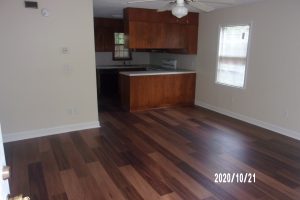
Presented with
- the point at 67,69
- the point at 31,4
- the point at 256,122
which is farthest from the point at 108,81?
the point at 256,122

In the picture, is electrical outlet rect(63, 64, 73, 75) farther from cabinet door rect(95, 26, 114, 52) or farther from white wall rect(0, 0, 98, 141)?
cabinet door rect(95, 26, 114, 52)

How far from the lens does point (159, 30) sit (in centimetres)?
531

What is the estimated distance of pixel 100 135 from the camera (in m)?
3.98

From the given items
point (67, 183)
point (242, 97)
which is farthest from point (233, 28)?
point (67, 183)

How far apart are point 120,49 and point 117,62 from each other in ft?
1.49

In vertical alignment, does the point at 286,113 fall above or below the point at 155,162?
above

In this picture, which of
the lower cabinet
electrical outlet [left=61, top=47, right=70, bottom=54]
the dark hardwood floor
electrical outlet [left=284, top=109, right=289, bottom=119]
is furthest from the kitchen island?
electrical outlet [left=284, top=109, right=289, bottom=119]

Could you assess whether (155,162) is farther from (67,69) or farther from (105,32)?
(105,32)

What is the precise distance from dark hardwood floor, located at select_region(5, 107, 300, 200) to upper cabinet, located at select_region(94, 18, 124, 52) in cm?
344

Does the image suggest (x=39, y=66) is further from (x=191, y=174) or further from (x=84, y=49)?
(x=191, y=174)

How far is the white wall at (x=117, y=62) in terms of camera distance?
7.54 meters

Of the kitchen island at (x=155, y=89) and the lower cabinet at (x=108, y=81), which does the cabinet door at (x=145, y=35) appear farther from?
the lower cabinet at (x=108, y=81)

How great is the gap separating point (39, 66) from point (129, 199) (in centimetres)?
262

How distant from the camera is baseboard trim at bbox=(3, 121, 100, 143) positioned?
146 inches
